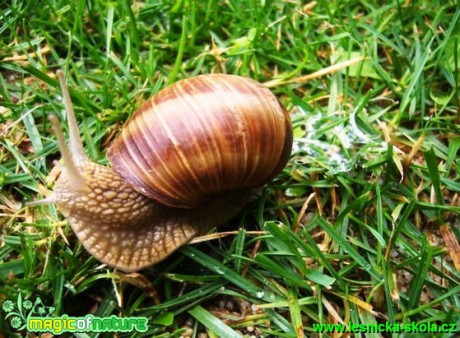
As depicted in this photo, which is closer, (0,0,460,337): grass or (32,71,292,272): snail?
(32,71,292,272): snail

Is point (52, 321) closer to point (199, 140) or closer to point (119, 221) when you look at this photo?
point (119, 221)

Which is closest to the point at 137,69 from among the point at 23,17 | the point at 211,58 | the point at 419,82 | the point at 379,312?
the point at 211,58

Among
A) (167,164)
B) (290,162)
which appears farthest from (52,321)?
(290,162)

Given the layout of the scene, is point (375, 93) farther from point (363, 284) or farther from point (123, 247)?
point (123, 247)

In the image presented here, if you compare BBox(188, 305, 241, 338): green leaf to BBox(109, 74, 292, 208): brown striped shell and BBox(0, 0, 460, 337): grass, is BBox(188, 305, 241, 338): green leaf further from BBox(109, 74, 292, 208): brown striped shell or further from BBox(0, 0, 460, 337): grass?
BBox(109, 74, 292, 208): brown striped shell

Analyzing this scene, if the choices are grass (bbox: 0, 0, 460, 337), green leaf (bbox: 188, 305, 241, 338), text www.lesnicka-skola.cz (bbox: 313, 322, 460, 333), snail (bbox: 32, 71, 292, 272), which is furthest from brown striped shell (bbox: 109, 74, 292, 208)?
text www.lesnicka-skola.cz (bbox: 313, 322, 460, 333)

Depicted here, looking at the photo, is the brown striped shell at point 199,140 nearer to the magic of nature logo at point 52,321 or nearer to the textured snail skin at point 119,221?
the textured snail skin at point 119,221

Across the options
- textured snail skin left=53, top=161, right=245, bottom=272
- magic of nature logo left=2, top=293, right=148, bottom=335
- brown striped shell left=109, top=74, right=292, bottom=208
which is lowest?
magic of nature logo left=2, top=293, right=148, bottom=335
